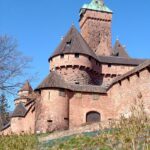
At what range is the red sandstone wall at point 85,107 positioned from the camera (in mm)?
29469

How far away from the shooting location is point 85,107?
30.2 metres

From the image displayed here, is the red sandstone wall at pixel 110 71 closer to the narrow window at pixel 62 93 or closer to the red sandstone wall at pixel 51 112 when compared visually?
the narrow window at pixel 62 93

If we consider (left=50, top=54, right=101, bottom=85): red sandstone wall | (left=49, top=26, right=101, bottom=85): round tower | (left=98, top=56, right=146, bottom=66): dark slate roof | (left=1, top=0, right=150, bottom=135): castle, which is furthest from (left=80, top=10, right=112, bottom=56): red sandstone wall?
(left=50, top=54, right=101, bottom=85): red sandstone wall

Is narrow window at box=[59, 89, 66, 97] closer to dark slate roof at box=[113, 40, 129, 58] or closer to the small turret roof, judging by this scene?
dark slate roof at box=[113, 40, 129, 58]

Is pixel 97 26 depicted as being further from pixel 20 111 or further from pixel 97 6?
pixel 20 111

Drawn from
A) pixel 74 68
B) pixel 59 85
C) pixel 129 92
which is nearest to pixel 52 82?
pixel 59 85

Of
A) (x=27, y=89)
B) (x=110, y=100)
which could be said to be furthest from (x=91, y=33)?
(x=110, y=100)

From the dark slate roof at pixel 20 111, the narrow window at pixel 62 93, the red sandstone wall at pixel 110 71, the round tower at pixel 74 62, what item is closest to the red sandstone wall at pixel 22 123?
the dark slate roof at pixel 20 111

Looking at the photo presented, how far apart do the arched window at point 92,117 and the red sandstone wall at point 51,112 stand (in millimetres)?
2317

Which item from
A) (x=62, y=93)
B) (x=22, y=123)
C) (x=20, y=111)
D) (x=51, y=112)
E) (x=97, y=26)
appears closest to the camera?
(x=51, y=112)

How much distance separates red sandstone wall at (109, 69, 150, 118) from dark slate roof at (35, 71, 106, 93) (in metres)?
1.46

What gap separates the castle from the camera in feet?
91.0

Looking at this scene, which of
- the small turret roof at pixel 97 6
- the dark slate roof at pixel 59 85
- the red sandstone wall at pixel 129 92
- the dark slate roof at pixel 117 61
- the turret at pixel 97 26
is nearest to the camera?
the red sandstone wall at pixel 129 92

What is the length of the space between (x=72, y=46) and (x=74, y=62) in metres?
1.90
